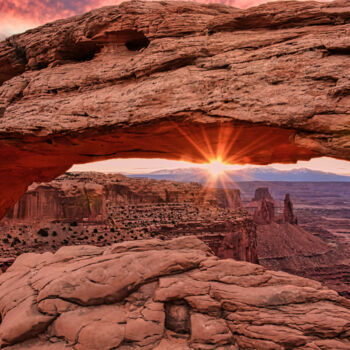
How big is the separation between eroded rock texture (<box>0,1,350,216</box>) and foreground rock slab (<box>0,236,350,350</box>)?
3590mm

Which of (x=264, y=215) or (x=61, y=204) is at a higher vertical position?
(x=61, y=204)

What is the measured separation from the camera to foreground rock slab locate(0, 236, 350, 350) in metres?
5.48

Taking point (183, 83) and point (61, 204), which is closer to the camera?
point (183, 83)

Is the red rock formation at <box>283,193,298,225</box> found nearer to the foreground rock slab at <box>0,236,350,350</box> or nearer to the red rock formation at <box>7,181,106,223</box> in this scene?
the red rock formation at <box>7,181,106,223</box>

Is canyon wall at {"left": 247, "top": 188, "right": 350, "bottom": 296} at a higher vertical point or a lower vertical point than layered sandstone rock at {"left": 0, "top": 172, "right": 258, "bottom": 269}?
lower

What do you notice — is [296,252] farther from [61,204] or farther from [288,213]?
[61,204]

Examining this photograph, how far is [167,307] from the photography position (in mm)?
6152

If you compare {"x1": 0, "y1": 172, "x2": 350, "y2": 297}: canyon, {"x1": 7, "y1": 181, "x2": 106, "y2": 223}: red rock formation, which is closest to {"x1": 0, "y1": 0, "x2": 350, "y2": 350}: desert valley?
{"x1": 0, "y1": 172, "x2": 350, "y2": 297}: canyon

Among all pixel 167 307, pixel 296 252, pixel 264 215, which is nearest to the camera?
pixel 167 307

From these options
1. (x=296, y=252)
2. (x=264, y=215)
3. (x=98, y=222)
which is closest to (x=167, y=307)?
(x=98, y=222)

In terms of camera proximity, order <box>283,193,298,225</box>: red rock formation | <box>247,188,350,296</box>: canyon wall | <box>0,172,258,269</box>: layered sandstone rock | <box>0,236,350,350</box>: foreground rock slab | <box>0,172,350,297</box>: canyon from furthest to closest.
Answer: <box>283,193,298,225</box>: red rock formation, <box>247,188,350,296</box>: canyon wall, <box>0,172,350,297</box>: canyon, <box>0,172,258,269</box>: layered sandstone rock, <box>0,236,350,350</box>: foreground rock slab

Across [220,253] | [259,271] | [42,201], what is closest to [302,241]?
[220,253]

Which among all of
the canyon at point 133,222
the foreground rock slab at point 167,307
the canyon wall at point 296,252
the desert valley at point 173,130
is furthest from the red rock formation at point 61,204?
the canyon wall at point 296,252

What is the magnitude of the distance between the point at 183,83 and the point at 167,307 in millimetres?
5468
